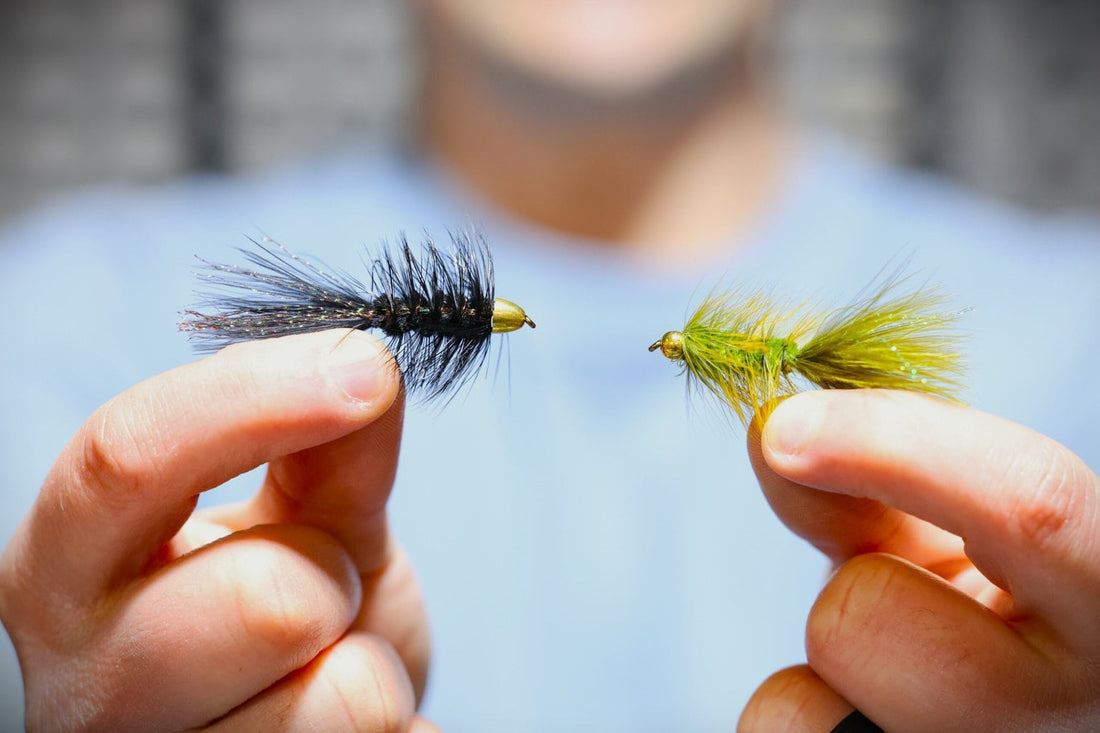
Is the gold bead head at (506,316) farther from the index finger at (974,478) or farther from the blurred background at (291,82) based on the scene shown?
the blurred background at (291,82)

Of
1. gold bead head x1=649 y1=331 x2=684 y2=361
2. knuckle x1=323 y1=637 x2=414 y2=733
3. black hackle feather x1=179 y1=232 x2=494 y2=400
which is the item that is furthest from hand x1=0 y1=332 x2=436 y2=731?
gold bead head x1=649 y1=331 x2=684 y2=361

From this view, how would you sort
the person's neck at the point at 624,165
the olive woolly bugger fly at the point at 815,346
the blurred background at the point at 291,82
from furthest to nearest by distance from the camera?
the blurred background at the point at 291,82 → the person's neck at the point at 624,165 → the olive woolly bugger fly at the point at 815,346

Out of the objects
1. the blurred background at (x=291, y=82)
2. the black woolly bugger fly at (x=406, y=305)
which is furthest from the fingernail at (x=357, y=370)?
the blurred background at (x=291, y=82)

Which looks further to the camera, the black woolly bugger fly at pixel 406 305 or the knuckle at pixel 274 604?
the black woolly bugger fly at pixel 406 305

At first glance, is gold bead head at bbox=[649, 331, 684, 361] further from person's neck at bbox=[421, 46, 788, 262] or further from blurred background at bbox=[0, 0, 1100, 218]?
blurred background at bbox=[0, 0, 1100, 218]

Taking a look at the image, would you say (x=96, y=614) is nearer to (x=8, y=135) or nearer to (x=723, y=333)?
(x=723, y=333)

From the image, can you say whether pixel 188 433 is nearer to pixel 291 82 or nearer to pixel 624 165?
pixel 624 165

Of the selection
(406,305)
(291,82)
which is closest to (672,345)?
(406,305)
